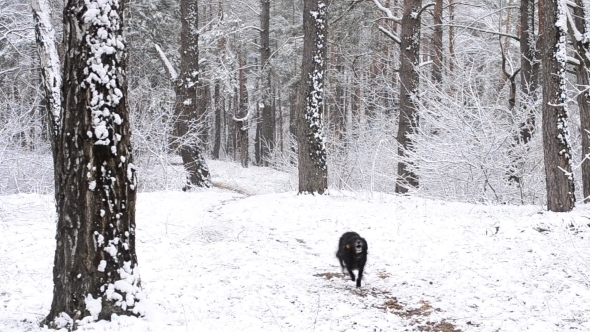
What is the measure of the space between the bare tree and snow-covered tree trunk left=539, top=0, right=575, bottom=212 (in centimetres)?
753

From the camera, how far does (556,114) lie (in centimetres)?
880

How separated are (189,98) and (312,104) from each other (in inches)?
224

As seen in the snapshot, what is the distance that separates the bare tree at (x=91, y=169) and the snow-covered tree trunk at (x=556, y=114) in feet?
24.7

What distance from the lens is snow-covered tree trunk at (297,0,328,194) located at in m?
13.5

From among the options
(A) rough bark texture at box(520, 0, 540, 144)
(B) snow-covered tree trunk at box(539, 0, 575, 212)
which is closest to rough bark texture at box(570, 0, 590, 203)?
(B) snow-covered tree trunk at box(539, 0, 575, 212)

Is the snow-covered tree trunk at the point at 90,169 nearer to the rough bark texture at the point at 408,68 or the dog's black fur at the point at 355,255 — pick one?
the dog's black fur at the point at 355,255

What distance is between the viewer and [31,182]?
14023 millimetres

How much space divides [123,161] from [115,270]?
1.06 m

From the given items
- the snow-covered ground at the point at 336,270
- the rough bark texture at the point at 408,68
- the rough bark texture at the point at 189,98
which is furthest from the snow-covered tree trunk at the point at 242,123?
the snow-covered ground at the point at 336,270

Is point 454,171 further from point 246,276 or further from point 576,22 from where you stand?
point 246,276

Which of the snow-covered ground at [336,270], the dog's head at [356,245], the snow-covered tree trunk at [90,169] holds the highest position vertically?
the snow-covered tree trunk at [90,169]

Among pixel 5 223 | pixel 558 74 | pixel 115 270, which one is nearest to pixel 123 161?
pixel 115 270

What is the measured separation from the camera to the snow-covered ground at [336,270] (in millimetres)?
5277

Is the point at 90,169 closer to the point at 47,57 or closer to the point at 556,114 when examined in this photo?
the point at 47,57
